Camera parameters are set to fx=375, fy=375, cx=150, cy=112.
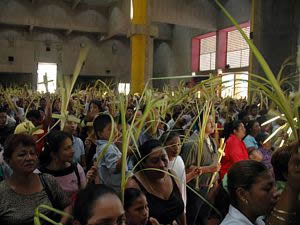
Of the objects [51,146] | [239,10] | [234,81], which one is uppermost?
[239,10]

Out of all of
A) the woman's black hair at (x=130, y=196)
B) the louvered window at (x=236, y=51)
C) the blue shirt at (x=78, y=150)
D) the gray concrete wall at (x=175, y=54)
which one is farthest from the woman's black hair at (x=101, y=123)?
the gray concrete wall at (x=175, y=54)

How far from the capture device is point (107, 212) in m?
1.40

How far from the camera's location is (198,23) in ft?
58.5

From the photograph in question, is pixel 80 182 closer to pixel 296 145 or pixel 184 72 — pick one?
pixel 296 145

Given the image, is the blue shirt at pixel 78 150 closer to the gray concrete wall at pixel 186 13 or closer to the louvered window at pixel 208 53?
the gray concrete wall at pixel 186 13

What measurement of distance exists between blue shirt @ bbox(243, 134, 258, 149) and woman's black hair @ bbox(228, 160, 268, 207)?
98.6 inches

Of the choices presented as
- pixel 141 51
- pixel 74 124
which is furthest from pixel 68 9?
pixel 74 124

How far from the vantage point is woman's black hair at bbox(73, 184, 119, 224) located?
1.42 metres

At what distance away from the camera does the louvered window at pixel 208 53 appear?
18891mm

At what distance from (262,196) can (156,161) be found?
0.78 metres

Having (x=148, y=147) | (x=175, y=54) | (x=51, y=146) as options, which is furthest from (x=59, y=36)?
(x=148, y=147)

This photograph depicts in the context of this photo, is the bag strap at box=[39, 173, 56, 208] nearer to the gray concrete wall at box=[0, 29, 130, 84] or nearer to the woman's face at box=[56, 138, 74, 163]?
the woman's face at box=[56, 138, 74, 163]

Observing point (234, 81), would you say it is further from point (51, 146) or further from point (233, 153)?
point (233, 153)

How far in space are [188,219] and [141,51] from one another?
35.3ft
